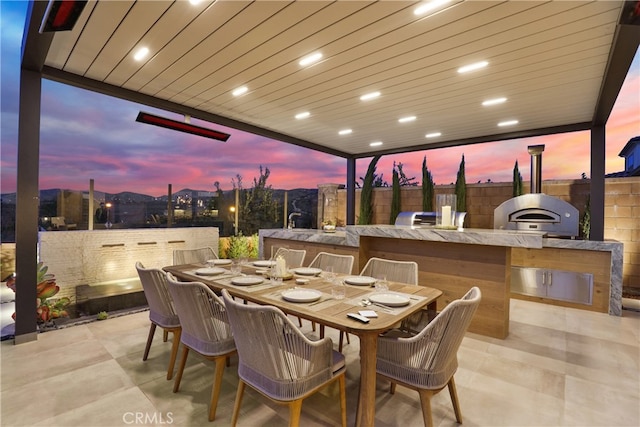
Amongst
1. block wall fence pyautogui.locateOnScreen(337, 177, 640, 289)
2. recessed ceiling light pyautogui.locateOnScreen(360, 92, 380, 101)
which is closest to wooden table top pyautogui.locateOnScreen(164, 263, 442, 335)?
recessed ceiling light pyautogui.locateOnScreen(360, 92, 380, 101)

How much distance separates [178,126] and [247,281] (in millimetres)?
2476

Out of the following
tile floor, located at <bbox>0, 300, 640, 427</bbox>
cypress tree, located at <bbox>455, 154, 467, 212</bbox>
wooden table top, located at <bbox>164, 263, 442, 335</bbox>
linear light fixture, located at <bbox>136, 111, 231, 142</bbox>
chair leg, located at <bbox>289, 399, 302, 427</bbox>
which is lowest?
tile floor, located at <bbox>0, 300, 640, 427</bbox>

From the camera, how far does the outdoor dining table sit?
154 centimetres

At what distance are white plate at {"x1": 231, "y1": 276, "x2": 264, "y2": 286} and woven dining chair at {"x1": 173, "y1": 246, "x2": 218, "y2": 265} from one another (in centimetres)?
126

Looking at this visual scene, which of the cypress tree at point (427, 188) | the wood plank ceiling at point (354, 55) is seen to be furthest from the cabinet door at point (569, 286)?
the cypress tree at point (427, 188)

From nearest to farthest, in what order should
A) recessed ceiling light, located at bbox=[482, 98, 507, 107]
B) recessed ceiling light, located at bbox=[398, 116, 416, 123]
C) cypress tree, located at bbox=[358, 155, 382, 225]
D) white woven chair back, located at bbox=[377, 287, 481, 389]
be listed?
white woven chair back, located at bbox=[377, 287, 481, 389] → recessed ceiling light, located at bbox=[482, 98, 507, 107] → recessed ceiling light, located at bbox=[398, 116, 416, 123] → cypress tree, located at bbox=[358, 155, 382, 225]

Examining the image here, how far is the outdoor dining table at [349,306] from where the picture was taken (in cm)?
154

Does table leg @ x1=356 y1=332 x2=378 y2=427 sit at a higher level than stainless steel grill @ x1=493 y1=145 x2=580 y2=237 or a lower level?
lower

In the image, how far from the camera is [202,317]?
1883 millimetres

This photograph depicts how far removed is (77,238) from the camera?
4.27m

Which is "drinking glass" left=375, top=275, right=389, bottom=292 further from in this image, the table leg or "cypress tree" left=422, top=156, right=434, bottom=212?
"cypress tree" left=422, top=156, right=434, bottom=212

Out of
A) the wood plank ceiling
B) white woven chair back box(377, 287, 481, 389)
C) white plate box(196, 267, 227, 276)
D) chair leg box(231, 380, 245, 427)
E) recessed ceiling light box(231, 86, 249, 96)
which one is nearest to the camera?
white woven chair back box(377, 287, 481, 389)

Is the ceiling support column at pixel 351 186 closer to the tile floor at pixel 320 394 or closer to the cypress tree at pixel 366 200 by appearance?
the cypress tree at pixel 366 200

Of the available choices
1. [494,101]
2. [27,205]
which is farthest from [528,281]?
[27,205]
